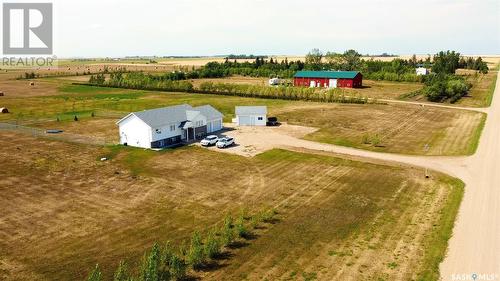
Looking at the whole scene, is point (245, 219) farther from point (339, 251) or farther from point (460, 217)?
point (460, 217)

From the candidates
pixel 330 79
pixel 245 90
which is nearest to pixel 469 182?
pixel 245 90

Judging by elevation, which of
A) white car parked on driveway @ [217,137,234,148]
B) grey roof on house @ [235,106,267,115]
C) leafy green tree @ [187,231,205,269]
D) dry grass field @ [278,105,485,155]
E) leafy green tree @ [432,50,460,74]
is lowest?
leafy green tree @ [187,231,205,269]

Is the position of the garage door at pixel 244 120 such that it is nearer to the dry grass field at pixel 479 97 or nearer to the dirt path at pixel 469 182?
the dirt path at pixel 469 182

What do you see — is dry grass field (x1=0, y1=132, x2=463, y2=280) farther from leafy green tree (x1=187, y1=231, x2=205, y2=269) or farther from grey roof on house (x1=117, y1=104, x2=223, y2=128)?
Result: grey roof on house (x1=117, y1=104, x2=223, y2=128)

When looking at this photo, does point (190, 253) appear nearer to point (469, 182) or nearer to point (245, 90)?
point (469, 182)

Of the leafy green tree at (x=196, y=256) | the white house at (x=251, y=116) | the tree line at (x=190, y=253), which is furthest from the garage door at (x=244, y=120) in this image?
the leafy green tree at (x=196, y=256)

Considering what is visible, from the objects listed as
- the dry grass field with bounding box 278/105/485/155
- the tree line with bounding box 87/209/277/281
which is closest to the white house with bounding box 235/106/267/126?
the dry grass field with bounding box 278/105/485/155
